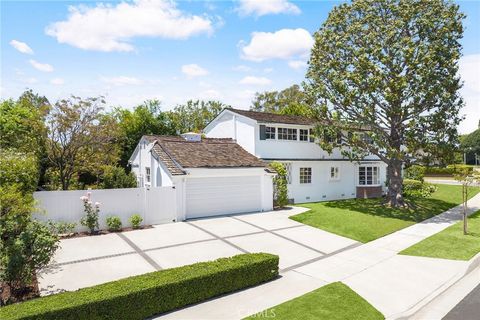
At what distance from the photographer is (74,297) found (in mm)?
7301

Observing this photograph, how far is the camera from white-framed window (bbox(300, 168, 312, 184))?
83.1ft

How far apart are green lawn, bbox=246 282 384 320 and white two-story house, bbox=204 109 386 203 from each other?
1474 cm

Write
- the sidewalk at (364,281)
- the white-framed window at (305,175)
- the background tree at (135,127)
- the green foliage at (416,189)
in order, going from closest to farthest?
the sidewalk at (364,281), the white-framed window at (305,175), the green foliage at (416,189), the background tree at (135,127)

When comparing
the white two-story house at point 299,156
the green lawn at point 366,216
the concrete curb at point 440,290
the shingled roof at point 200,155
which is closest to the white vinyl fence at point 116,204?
the shingled roof at point 200,155

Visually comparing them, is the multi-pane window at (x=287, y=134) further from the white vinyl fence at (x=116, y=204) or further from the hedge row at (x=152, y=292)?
the hedge row at (x=152, y=292)

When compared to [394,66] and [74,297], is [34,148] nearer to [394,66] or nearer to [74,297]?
[74,297]

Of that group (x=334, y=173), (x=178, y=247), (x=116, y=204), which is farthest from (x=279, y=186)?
(x=116, y=204)

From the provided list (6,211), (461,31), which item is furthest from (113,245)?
(461,31)

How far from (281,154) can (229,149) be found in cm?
410

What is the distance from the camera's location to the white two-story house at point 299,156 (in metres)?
23.7

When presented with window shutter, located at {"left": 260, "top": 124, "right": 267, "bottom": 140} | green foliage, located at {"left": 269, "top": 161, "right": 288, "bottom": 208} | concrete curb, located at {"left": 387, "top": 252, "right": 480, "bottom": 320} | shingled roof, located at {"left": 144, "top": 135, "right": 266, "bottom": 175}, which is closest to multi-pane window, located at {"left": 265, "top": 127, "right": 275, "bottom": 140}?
window shutter, located at {"left": 260, "top": 124, "right": 267, "bottom": 140}

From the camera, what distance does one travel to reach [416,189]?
30703 millimetres

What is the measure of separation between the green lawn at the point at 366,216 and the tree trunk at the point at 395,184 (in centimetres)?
81

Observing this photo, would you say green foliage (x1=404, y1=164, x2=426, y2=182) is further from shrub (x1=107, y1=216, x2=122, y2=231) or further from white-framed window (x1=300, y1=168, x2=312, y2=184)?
shrub (x1=107, y1=216, x2=122, y2=231)
